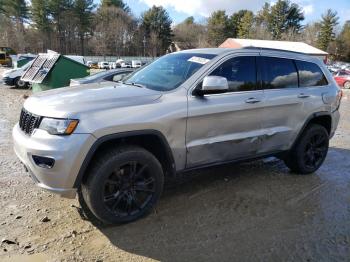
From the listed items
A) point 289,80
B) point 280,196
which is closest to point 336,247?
point 280,196

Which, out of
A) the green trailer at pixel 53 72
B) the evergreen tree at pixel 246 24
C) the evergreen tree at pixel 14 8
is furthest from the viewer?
the evergreen tree at pixel 246 24

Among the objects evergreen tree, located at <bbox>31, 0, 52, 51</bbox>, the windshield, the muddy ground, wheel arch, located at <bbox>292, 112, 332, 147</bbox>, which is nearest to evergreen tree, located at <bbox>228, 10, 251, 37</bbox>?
evergreen tree, located at <bbox>31, 0, 52, 51</bbox>

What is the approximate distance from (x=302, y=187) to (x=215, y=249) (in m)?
2.10

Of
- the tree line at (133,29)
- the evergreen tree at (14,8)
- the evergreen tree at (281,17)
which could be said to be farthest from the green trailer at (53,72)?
the evergreen tree at (281,17)

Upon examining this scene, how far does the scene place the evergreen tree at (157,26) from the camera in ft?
275

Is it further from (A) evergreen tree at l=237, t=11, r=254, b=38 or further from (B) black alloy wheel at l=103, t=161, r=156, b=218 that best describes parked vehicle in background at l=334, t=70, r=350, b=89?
(A) evergreen tree at l=237, t=11, r=254, b=38

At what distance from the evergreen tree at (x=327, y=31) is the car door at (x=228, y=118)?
87516mm

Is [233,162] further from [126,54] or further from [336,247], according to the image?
[126,54]

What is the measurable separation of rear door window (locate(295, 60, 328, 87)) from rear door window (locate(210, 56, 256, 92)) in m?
0.97

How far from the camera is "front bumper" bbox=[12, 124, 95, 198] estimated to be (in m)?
3.08

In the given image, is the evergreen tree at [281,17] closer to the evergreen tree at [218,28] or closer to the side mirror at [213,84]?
the evergreen tree at [218,28]

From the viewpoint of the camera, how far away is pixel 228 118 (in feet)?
13.2

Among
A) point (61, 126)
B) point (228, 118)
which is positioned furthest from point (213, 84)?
point (61, 126)

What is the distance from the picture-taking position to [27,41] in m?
73.2
